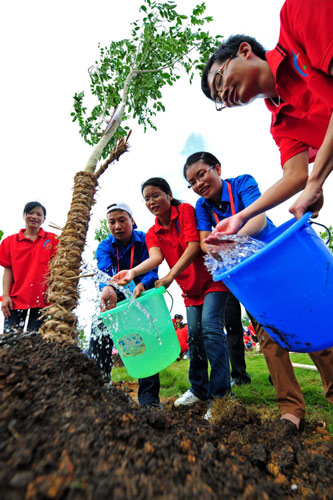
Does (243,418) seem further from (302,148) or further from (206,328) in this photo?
(302,148)

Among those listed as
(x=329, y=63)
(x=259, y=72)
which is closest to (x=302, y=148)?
(x=259, y=72)

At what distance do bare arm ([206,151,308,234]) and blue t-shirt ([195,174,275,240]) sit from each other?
0.45 m

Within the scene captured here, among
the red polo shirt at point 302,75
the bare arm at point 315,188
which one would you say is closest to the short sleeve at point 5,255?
the red polo shirt at point 302,75

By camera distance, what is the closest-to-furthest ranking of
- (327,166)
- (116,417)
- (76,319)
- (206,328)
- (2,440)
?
(2,440)
(116,417)
(327,166)
(76,319)
(206,328)

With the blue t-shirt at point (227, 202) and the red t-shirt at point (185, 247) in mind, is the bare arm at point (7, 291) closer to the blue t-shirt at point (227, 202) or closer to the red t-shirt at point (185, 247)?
the red t-shirt at point (185, 247)

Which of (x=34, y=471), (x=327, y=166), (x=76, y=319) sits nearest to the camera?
(x=34, y=471)

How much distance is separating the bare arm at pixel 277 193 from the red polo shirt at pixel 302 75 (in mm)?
73

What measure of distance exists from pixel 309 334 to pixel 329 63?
116cm

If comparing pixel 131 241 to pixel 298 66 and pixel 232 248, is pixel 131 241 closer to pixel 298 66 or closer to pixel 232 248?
pixel 232 248

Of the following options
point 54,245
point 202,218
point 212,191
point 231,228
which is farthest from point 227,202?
point 54,245

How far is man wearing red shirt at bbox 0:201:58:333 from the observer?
3.46 metres

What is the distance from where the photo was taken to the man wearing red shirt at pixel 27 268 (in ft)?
11.4

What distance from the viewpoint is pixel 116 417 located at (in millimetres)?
955

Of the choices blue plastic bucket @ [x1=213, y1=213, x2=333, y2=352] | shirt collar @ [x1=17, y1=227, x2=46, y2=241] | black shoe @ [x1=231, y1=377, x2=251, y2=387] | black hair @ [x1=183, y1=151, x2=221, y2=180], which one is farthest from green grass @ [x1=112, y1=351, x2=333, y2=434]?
shirt collar @ [x1=17, y1=227, x2=46, y2=241]
